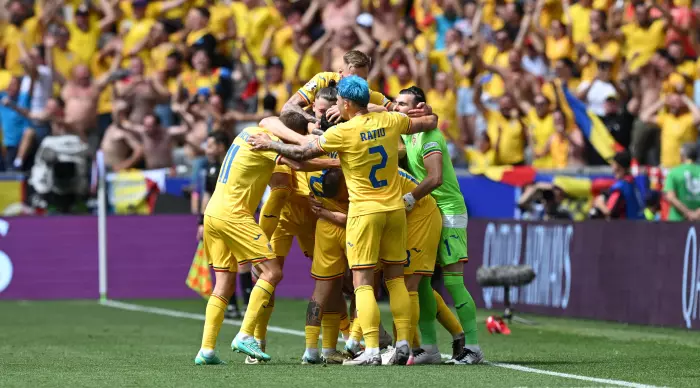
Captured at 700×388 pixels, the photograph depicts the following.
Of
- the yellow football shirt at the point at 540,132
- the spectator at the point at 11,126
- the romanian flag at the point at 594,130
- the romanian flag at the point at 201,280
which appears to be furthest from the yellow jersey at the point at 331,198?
the spectator at the point at 11,126

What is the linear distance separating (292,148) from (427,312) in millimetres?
1928

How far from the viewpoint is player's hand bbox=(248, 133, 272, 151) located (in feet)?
35.5

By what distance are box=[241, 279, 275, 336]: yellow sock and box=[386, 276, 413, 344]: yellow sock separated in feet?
3.21

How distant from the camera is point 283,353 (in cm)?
1268

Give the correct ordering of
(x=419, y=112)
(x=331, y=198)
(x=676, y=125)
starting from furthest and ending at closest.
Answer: (x=676, y=125) < (x=331, y=198) < (x=419, y=112)

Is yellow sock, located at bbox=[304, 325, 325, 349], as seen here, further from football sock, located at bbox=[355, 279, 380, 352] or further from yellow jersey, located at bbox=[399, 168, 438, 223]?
yellow jersey, located at bbox=[399, 168, 438, 223]

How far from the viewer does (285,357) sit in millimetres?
12164

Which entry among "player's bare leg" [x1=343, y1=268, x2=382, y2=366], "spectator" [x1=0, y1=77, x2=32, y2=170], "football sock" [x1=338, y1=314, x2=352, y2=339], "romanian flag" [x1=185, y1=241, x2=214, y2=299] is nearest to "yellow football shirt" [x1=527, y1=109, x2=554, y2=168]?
"romanian flag" [x1=185, y1=241, x2=214, y2=299]

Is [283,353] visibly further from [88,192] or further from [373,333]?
[88,192]

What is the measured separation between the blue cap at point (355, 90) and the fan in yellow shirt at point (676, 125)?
9.62 m

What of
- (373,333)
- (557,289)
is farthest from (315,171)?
(557,289)

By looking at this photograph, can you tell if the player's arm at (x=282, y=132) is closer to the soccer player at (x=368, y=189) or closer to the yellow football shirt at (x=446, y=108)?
the soccer player at (x=368, y=189)

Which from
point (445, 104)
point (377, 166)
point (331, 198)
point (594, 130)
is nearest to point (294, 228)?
point (331, 198)

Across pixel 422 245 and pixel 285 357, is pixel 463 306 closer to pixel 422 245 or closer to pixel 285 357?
pixel 422 245
